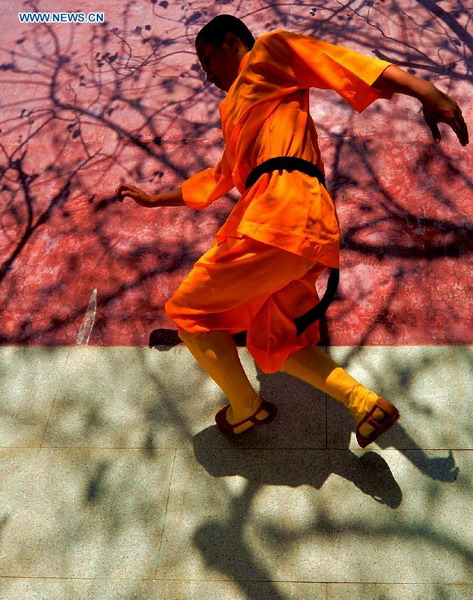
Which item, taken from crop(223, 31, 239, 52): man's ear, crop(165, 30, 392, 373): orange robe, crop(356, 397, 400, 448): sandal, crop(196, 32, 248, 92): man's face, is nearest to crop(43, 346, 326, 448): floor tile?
crop(356, 397, 400, 448): sandal

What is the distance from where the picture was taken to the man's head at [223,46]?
292 centimetres

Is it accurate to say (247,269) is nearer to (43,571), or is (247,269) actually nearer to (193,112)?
(43,571)

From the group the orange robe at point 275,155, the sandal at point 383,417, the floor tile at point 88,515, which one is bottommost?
the floor tile at point 88,515

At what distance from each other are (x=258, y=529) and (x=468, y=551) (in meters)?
0.94

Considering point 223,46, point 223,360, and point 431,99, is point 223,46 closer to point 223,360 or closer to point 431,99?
point 431,99

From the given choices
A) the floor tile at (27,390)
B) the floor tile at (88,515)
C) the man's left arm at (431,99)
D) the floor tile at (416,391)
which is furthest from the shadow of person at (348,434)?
the man's left arm at (431,99)

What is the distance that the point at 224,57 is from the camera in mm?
2965

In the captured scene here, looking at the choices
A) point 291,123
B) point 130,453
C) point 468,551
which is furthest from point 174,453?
point 291,123

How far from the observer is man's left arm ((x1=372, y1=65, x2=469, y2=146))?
2.54m

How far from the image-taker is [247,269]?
2.91 meters

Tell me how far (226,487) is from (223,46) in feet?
6.75

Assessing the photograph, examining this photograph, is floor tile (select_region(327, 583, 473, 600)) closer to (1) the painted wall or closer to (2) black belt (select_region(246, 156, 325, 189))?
(1) the painted wall

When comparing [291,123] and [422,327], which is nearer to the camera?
[291,123]

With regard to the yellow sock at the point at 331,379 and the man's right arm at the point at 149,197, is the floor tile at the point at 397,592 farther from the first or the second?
the man's right arm at the point at 149,197
